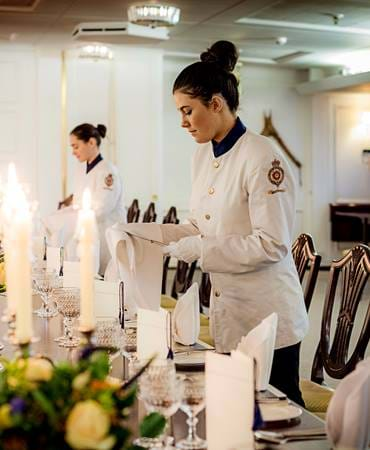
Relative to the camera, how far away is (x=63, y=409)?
46.3 inches

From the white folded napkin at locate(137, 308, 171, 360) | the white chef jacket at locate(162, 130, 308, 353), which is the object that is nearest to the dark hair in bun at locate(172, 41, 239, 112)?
the white chef jacket at locate(162, 130, 308, 353)

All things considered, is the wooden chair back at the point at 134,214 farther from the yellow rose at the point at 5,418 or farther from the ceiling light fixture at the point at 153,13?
the yellow rose at the point at 5,418

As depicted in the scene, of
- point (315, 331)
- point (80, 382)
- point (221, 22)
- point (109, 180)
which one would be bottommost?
point (315, 331)

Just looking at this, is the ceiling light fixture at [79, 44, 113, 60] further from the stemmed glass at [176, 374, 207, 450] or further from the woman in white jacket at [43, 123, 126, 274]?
the stemmed glass at [176, 374, 207, 450]

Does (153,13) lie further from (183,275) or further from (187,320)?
(187,320)

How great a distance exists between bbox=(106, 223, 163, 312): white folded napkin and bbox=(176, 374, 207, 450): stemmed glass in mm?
1408

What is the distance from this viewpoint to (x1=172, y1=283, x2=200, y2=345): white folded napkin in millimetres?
2699

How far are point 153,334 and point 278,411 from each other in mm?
453

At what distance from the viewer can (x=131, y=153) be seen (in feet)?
32.3

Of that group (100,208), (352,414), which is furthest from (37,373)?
(100,208)

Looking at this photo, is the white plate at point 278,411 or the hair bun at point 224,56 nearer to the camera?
the white plate at point 278,411

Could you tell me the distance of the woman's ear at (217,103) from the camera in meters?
2.72

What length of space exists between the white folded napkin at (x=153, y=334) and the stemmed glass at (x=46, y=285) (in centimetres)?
74

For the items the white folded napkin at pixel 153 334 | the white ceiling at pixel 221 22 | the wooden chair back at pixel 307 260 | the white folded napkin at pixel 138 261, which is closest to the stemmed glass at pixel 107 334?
the white folded napkin at pixel 153 334
